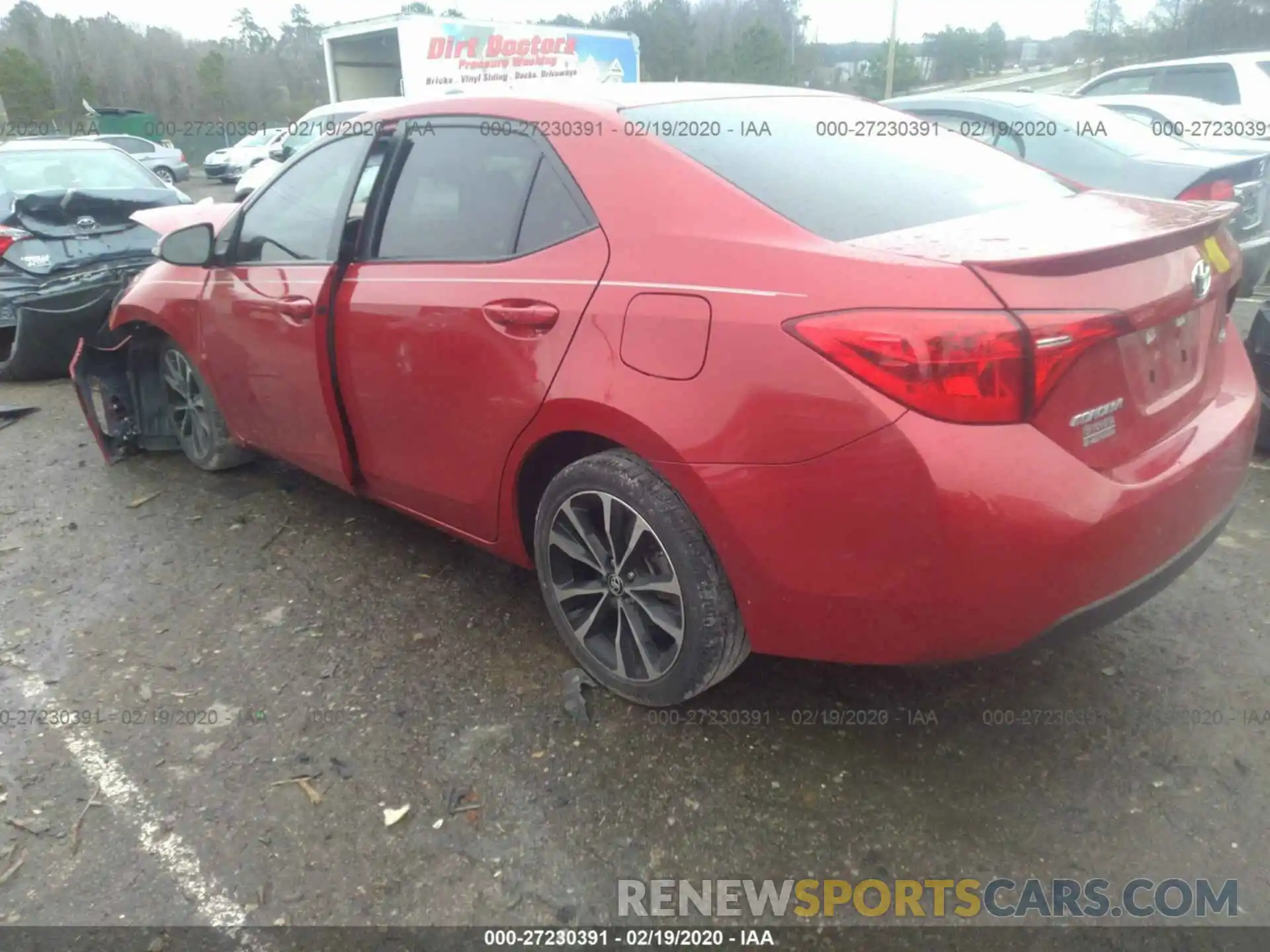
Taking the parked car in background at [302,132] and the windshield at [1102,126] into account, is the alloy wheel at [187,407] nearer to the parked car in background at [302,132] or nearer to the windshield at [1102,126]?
the windshield at [1102,126]

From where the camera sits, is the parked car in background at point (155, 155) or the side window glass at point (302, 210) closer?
the side window glass at point (302, 210)

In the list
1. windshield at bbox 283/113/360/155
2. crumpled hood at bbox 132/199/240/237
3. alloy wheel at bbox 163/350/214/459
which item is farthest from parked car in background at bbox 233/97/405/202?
alloy wheel at bbox 163/350/214/459

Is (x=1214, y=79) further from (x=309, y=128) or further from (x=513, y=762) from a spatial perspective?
(x=309, y=128)

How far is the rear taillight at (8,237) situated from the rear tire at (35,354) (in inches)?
19.5

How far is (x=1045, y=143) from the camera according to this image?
6184mm

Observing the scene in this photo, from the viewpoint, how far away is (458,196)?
9.18ft

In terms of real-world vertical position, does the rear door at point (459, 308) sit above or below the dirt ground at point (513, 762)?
above

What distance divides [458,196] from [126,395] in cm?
272

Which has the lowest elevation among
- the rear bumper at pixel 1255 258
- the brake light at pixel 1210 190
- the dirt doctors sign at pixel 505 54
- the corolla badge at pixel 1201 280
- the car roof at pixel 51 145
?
the rear bumper at pixel 1255 258

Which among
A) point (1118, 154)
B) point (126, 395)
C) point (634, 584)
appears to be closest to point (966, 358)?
point (634, 584)

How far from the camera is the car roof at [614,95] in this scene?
8.75ft

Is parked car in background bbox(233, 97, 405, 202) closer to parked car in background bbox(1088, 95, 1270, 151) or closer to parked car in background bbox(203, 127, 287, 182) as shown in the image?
parked car in background bbox(1088, 95, 1270, 151)

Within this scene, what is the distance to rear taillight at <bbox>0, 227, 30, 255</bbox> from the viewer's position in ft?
18.8

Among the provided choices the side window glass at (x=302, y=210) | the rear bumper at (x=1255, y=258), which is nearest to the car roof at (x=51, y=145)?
the side window glass at (x=302, y=210)
